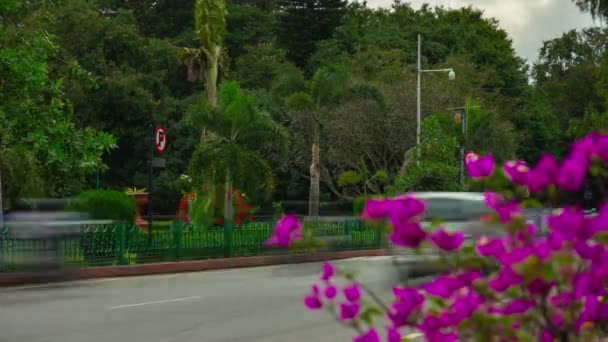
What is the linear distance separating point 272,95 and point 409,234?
43.2m

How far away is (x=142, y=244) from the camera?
22359 millimetres

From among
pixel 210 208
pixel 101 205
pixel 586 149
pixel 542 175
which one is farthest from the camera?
pixel 210 208

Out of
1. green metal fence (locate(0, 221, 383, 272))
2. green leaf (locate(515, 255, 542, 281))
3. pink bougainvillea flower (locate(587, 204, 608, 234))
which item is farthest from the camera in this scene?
green metal fence (locate(0, 221, 383, 272))

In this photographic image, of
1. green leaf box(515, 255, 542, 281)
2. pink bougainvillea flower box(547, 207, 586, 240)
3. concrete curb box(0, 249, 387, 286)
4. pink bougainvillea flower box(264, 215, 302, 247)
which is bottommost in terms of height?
concrete curb box(0, 249, 387, 286)

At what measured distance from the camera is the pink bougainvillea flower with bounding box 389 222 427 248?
353 centimetres

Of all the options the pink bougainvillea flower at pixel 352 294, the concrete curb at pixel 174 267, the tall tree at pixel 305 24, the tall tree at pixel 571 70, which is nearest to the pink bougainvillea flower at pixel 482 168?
the pink bougainvillea flower at pixel 352 294

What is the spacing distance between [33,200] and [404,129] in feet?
71.2

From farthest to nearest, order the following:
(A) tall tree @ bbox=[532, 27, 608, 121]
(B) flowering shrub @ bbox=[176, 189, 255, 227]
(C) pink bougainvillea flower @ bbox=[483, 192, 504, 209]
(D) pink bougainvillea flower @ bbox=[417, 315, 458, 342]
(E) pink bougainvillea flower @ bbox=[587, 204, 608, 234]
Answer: (A) tall tree @ bbox=[532, 27, 608, 121] < (B) flowering shrub @ bbox=[176, 189, 255, 227] < (C) pink bougainvillea flower @ bbox=[483, 192, 504, 209] < (D) pink bougainvillea flower @ bbox=[417, 315, 458, 342] < (E) pink bougainvillea flower @ bbox=[587, 204, 608, 234]

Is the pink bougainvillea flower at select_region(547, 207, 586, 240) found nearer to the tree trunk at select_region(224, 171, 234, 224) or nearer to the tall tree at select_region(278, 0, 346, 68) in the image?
the tree trunk at select_region(224, 171, 234, 224)

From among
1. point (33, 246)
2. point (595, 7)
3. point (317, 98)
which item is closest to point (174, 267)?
point (33, 246)

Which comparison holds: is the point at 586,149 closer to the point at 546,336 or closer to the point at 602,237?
the point at 602,237

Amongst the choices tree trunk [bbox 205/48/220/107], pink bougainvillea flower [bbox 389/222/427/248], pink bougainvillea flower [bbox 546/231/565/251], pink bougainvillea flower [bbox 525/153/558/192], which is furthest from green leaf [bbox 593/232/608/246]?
tree trunk [bbox 205/48/220/107]

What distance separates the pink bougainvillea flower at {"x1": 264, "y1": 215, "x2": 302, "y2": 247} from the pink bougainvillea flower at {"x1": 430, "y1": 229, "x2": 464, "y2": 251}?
0.73m

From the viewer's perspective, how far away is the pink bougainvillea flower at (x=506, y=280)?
142 inches
